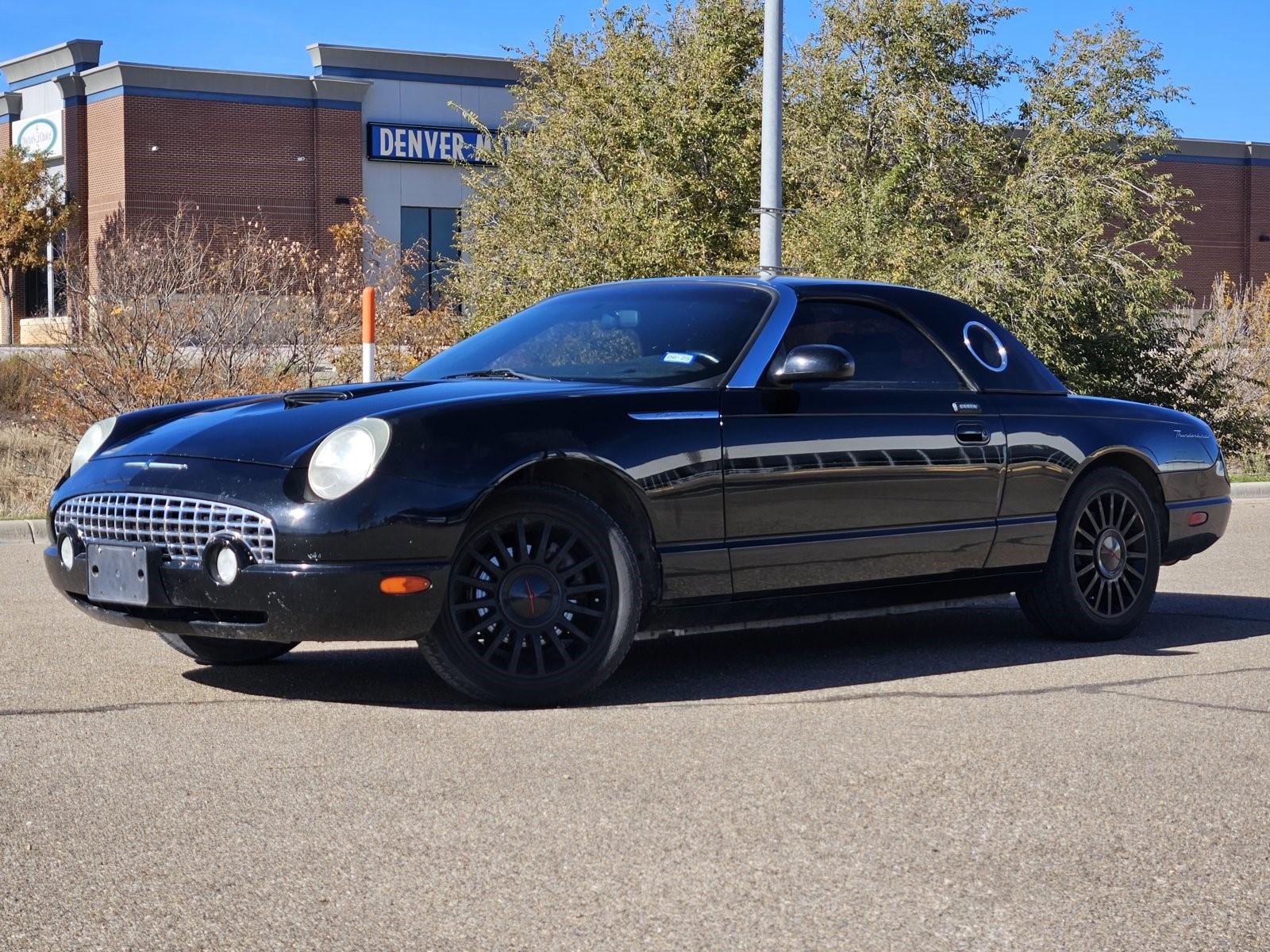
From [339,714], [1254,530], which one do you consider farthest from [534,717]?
[1254,530]

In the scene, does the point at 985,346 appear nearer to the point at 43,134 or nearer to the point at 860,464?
the point at 860,464

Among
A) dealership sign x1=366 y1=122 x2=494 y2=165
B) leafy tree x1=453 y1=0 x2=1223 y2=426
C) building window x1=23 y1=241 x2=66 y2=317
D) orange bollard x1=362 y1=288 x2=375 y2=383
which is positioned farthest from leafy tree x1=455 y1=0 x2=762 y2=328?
building window x1=23 y1=241 x2=66 y2=317

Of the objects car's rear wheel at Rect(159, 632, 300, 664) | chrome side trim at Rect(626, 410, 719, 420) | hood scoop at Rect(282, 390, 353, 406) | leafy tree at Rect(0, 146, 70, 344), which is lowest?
car's rear wheel at Rect(159, 632, 300, 664)

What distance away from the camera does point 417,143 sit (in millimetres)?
54688

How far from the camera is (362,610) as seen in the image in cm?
552

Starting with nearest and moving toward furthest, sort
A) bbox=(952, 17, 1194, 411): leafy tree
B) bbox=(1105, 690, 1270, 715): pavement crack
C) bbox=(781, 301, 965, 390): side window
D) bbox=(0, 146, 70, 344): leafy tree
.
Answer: bbox=(1105, 690, 1270, 715): pavement crack → bbox=(781, 301, 965, 390): side window → bbox=(952, 17, 1194, 411): leafy tree → bbox=(0, 146, 70, 344): leafy tree

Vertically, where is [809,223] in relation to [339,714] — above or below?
above

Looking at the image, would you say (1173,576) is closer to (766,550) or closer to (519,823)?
(766,550)

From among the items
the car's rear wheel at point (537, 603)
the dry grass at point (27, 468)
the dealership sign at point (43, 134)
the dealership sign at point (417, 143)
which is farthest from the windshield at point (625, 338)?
the dealership sign at point (43, 134)

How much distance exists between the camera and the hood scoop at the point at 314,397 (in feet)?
20.0

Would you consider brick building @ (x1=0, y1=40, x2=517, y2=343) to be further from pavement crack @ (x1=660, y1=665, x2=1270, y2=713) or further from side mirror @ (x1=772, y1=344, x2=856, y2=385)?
pavement crack @ (x1=660, y1=665, x2=1270, y2=713)

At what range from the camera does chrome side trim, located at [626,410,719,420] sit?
6.11 m

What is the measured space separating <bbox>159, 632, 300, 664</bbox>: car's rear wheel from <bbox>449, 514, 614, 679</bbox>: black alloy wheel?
117 cm

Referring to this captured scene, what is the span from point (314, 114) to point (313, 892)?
51.8 metres
